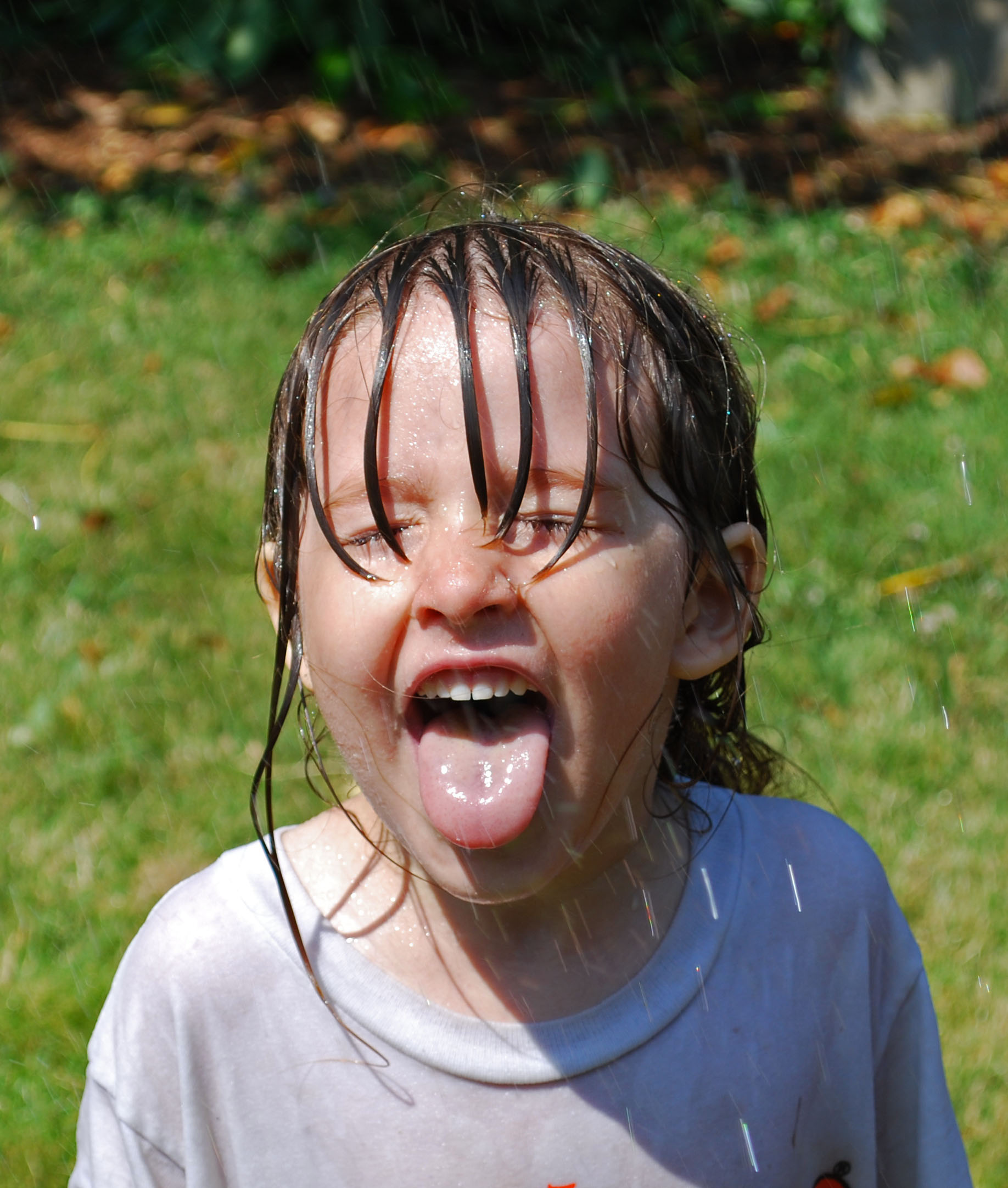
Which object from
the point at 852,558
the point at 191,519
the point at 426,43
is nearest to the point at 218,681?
the point at 191,519

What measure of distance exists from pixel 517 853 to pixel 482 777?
120mm

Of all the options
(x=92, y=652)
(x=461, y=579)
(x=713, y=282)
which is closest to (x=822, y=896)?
(x=461, y=579)

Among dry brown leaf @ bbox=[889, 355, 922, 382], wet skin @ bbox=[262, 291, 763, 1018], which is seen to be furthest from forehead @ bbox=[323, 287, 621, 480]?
dry brown leaf @ bbox=[889, 355, 922, 382]

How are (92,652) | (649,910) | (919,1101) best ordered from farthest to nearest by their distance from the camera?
(92,652) < (919,1101) < (649,910)

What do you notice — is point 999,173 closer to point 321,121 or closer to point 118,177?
point 321,121

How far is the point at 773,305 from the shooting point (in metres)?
5.42

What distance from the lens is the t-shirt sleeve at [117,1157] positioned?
182 centimetres

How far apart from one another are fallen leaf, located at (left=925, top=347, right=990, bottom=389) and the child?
127 inches

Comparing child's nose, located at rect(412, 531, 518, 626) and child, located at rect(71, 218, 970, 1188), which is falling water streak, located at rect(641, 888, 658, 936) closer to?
child, located at rect(71, 218, 970, 1188)

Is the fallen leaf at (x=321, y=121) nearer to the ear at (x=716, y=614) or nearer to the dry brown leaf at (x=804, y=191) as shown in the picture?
the dry brown leaf at (x=804, y=191)

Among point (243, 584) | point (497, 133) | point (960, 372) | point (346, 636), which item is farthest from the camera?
point (497, 133)

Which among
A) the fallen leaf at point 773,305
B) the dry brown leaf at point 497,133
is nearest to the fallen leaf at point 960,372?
the fallen leaf at point 773,305

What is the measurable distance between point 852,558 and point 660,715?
2.53 m

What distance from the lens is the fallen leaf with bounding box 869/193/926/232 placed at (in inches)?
237
